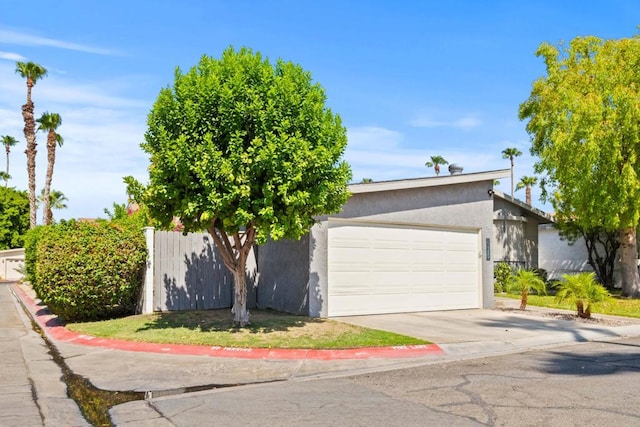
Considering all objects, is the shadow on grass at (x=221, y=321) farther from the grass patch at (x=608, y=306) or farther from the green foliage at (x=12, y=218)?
the green foliage at (x=12, y=218)

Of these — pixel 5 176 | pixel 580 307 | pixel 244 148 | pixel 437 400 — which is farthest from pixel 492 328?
pixel 5 176

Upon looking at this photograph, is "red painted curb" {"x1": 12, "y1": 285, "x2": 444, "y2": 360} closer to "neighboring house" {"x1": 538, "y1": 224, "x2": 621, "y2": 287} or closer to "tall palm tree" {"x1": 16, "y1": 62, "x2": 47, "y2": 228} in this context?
"neighboring house" {"x1": 538, "y1": 224, "x2": 621, "y2": 287}

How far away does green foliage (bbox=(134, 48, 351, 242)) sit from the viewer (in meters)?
10.3

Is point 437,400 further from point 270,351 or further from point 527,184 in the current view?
point 527,184

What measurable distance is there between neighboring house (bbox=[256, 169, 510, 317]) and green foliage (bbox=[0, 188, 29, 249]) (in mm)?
46949

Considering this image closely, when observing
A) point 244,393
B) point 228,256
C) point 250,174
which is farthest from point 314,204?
point 244,393

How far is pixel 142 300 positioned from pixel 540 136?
19229mm

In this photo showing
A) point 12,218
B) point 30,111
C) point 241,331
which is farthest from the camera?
point 12,218

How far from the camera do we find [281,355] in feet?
31.4

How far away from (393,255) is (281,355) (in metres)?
6.29

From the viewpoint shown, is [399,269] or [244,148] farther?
[399,269]

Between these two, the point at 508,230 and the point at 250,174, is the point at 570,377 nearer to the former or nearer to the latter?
the point at 250,174

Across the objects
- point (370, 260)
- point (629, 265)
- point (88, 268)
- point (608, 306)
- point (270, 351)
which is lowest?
point (608, 306)

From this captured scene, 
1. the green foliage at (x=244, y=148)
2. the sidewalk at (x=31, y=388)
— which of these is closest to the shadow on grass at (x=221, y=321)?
the green foliage at (x=244, y=148)
